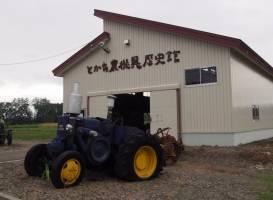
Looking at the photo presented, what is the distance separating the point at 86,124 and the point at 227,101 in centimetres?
923

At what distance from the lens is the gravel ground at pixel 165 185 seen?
7852 mm

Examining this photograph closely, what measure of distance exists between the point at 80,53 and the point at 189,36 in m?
7.29

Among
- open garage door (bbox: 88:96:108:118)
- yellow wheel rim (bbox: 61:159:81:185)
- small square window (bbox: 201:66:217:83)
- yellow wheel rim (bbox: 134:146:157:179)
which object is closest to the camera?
yellow wheel rim (bbox: 61:159:81:185)

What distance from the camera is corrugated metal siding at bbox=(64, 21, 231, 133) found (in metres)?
17.5

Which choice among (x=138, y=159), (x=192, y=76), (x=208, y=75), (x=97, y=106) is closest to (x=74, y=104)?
(x=138, y=159)

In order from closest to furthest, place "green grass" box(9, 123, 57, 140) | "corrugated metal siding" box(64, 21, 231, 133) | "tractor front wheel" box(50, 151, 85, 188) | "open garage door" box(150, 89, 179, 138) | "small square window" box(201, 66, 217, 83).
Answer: "tractor front wheel" box(50, 151, 85, 188), "corrugated metal siding" box(64, 21, 231, 133), "small square window" box(201, 66, 217, 83), "open garage door" box(150, 89, 179, 138), "green grass" box(9, 123, 57, 140)

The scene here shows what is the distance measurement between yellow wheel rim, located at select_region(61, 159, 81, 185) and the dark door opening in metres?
12.4

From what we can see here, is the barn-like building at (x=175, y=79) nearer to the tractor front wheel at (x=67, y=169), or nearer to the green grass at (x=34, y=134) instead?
the green grass at (x=34, y=134)

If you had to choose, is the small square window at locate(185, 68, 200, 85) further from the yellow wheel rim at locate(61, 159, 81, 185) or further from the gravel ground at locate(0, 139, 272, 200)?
the yellow wheel rim at locate(61, 159, 81, 185)

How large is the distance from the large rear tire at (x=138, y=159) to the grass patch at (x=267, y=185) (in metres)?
2.54

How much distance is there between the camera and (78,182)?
28.3ft

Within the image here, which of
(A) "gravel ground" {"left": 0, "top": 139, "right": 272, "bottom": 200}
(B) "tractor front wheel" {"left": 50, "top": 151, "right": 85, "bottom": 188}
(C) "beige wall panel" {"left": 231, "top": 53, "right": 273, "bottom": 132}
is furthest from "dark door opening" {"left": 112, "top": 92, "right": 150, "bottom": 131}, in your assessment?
(B) "tractor front wheel" {"left": 50, "top": 151, "right": 85, "bottom": 188}

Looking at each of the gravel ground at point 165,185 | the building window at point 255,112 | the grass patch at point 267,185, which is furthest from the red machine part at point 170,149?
the building window at point 255,112

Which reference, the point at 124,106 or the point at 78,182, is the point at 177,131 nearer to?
the point at 124,106
